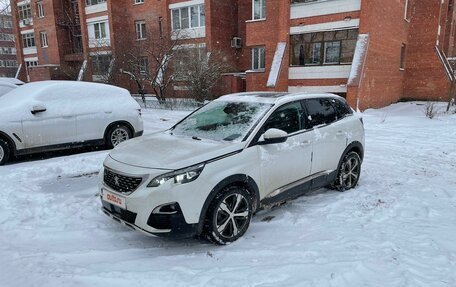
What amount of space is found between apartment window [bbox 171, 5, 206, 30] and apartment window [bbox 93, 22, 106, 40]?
26.3 ft

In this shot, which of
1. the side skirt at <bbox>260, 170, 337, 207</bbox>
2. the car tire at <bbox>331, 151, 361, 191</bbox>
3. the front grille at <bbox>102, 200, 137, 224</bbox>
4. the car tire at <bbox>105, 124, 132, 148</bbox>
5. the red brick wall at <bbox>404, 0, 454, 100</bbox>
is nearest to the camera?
the front grille at <bbox>102, 200, 137, 224</bbox>

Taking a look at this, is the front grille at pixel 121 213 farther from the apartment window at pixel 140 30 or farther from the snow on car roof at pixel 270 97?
the apartment window at pixel 140 30

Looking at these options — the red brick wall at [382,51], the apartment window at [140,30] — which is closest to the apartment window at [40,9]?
the apartment window at [140,30]

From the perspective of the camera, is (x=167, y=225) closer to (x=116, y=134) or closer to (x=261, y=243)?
(x=261, y=243)

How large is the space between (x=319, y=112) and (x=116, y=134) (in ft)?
17.6

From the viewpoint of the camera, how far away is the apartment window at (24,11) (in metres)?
38.1

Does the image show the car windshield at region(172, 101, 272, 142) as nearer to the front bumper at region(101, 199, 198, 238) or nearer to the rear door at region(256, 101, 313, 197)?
the rear door at region(256, 101, 313, 197)

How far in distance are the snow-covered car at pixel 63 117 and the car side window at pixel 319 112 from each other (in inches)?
202

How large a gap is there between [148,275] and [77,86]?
6250 mm

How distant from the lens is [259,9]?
1989 centimetres

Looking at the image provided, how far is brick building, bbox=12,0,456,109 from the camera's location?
55.5 ft

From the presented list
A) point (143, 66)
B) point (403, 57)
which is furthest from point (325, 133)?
point (403, 57)

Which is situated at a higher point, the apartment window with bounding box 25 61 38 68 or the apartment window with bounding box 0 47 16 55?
the apartment window with bounding box 0 47 16 55

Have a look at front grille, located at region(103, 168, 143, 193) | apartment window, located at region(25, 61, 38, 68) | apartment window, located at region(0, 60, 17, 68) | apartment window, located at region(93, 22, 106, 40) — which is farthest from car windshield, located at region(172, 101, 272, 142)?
apartment window, located at region(0, 60, 17, 68)
